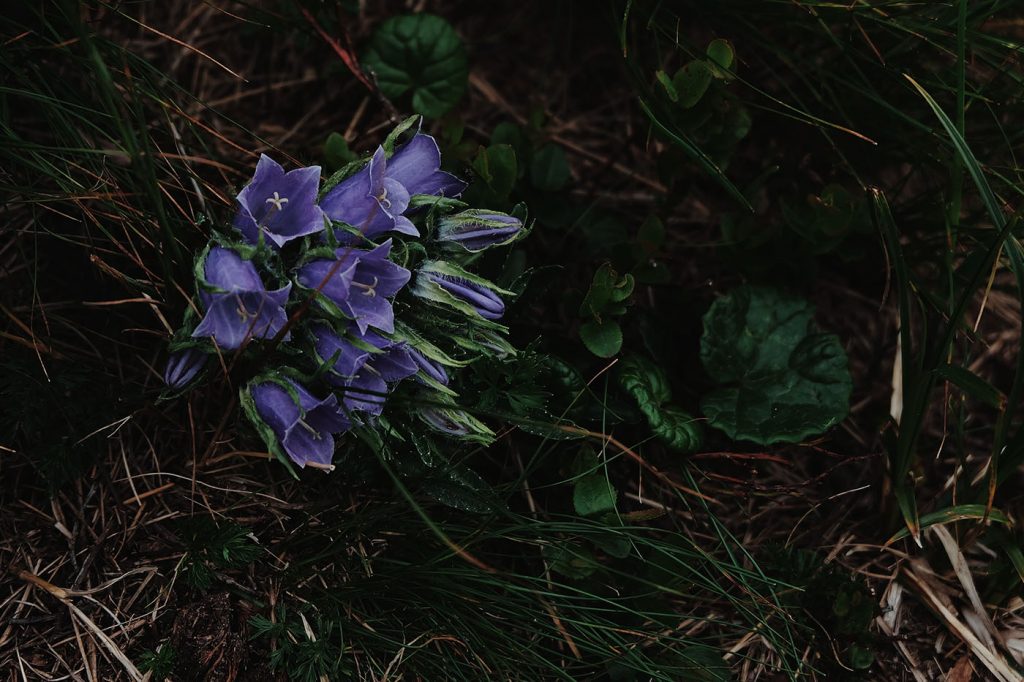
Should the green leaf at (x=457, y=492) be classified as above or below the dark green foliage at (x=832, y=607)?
above

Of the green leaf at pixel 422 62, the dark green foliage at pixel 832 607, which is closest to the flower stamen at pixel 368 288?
the green leaf at pixel 422 62

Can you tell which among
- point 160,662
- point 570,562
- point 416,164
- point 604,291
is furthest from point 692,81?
point 160,662

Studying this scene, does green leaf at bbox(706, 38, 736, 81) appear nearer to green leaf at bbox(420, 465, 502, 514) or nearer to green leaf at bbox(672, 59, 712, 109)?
green leaf at bbox(672, 59, 712, 109)

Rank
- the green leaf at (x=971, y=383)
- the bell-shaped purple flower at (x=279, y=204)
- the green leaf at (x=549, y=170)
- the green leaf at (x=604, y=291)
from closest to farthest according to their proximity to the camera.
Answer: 1. the bell-shaped purple flower at (x=279, y=204)
2. the green leaf at (x=971, y=383)
3. the green leaf at (x=604, y=291)
4. the green leaf at (x=549, y=170)

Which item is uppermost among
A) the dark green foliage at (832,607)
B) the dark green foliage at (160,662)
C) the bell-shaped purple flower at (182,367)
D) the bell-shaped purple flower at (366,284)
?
the bell-shaped purple flower at (366,284)

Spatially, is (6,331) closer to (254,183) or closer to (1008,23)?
(254,183)

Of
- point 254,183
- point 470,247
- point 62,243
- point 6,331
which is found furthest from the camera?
point 62,243

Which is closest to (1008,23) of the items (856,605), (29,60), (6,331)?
(856,605)

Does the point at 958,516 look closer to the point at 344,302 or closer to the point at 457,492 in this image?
the point at 457,492

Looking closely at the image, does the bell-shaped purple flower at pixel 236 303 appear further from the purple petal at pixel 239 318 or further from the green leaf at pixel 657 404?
the green leaf at pixel 657 404
